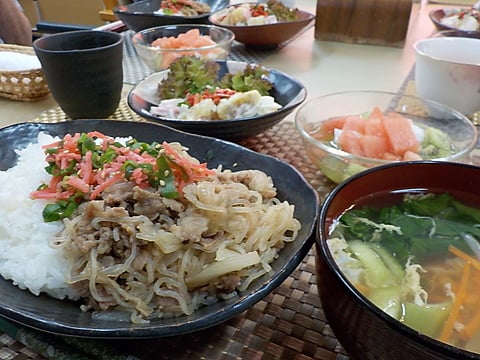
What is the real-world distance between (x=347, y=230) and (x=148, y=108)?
0.97m

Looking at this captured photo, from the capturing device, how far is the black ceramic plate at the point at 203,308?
0.76 meters

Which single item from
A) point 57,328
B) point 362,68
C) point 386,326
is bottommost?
point 362,68

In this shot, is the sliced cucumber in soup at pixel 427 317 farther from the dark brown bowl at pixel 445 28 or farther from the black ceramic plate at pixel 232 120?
the dark brown bowl at pixel 445 28

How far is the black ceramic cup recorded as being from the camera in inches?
60.7

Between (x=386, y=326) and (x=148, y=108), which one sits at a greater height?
(x=386, y=326)

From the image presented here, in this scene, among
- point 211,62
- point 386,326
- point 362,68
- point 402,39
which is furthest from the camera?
point 402,39

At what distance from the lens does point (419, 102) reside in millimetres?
1515

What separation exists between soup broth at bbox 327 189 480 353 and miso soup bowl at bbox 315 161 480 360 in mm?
24

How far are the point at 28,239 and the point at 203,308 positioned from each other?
0.40 m

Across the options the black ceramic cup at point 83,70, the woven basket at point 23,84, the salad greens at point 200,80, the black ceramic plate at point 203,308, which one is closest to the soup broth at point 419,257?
the black ceramic plate at point 203,308

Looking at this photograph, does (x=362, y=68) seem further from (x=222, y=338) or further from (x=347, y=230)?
(x=222, y=338)

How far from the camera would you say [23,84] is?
70.2 inches

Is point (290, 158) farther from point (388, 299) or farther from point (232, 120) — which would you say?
point (388, 299)

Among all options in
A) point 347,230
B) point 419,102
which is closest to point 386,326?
point 347,230
